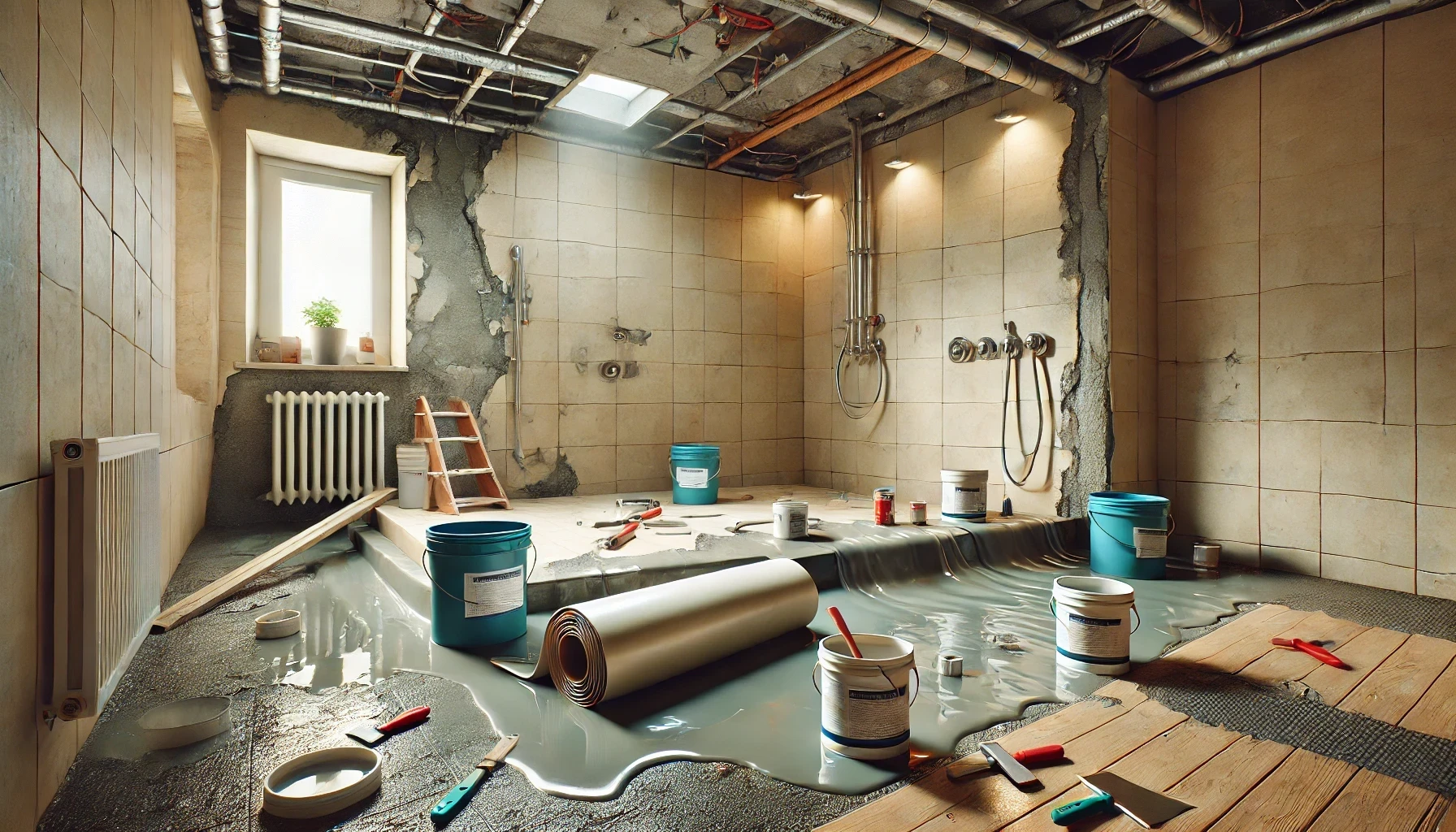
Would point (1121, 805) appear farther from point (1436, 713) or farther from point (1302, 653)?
Answer: point (1302, 653)

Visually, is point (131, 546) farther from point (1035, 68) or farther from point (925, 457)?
point (1035, 68)

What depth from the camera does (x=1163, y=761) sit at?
75.3 inches

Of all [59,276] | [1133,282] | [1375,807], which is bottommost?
[1375,807]

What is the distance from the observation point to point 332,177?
5375mm

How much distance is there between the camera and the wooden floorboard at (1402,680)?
2.28 meters

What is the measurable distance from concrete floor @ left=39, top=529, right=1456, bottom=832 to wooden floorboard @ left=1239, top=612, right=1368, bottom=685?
90 cm

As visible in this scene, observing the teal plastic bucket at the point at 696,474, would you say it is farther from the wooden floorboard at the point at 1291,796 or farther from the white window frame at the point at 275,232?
the wooden floorboard at the point at 1291,796

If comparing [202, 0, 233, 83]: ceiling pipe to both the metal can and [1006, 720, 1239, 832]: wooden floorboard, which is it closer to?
the metal can

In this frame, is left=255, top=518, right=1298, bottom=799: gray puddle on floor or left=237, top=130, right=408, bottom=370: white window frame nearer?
left=255, top=518, right=1298, bottom=799: gray puddle on floor

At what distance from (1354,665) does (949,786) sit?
1905mm

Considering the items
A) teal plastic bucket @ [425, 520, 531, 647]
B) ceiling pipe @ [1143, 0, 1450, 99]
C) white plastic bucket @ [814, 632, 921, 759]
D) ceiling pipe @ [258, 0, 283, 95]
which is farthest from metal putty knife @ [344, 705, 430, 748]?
ceiling pipe @ [1143, 0, 1450, 99]

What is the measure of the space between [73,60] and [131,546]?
4.16 feet

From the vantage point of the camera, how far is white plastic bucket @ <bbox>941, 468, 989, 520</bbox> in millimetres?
4543

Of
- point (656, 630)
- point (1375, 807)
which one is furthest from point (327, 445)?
point (1375, 807)
